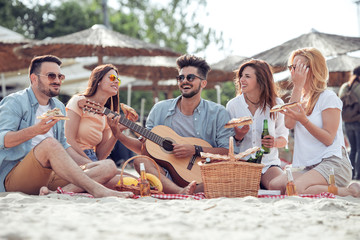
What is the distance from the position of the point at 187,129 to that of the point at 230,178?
61.5 inches

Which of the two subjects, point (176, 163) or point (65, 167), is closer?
point (65, 167)

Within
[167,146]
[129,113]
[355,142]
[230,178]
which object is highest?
[129,113]

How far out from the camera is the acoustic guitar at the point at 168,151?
528cm


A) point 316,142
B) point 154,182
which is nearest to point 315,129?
point 316,142

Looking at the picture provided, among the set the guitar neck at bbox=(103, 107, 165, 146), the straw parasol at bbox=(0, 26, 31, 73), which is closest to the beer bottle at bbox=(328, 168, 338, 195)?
the guitar neck at bbox=(103, 107, 165, 146)

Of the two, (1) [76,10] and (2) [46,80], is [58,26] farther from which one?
(2) [46,80]

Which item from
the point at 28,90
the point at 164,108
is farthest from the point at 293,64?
the point at 28,90

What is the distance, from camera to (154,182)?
16.3 feet

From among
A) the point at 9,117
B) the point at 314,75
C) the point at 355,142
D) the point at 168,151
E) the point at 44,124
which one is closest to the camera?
the point at 44,124

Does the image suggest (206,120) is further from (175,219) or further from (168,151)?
(175,219)

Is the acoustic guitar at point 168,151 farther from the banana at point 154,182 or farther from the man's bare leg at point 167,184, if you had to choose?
the banana at point 154,182

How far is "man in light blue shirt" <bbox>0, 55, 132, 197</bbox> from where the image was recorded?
167 inches

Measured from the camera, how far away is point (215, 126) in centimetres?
573

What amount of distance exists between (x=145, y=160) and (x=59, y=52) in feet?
18.3
